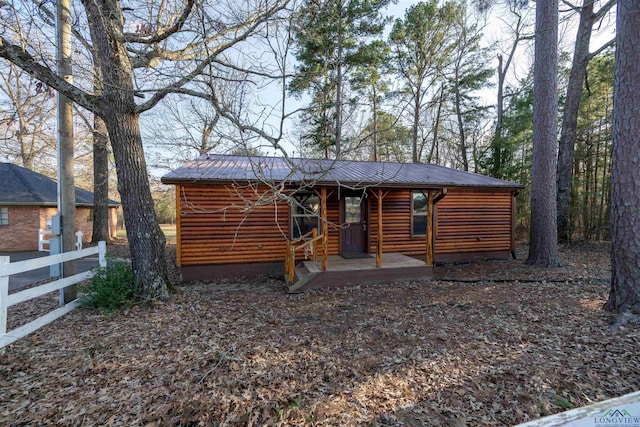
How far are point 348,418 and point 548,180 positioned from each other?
843 cm

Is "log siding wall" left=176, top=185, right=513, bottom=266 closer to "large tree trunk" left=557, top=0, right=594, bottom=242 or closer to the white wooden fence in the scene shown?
the white wooden fence

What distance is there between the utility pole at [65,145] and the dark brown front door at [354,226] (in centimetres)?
621

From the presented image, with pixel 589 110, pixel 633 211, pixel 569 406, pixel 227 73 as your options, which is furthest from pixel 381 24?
pixel 569 406

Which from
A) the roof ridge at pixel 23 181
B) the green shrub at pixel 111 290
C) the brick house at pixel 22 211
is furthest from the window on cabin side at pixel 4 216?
the green shrub at pixel 111 290

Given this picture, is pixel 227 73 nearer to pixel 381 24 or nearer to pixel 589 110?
pixel 381 24

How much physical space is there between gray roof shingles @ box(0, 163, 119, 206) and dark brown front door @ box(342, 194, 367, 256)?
13240mm

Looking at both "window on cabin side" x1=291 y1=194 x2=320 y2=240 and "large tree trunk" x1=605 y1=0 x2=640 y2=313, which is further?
"window on cabin side" x1=291 y1=194 x2=320 y2=240

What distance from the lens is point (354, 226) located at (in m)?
8.71

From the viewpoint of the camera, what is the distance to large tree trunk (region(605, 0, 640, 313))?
12.3ft

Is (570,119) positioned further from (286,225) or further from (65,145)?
(65,145)

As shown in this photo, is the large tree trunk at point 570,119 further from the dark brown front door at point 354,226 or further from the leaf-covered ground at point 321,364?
the dark brown front door at point 354,226

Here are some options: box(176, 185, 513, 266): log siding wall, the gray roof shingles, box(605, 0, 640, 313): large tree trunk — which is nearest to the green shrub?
box(176, 185, 513, 266): log siding wall

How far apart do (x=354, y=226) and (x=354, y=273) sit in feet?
7.96

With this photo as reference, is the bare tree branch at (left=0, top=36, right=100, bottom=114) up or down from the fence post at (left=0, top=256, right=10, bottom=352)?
up
